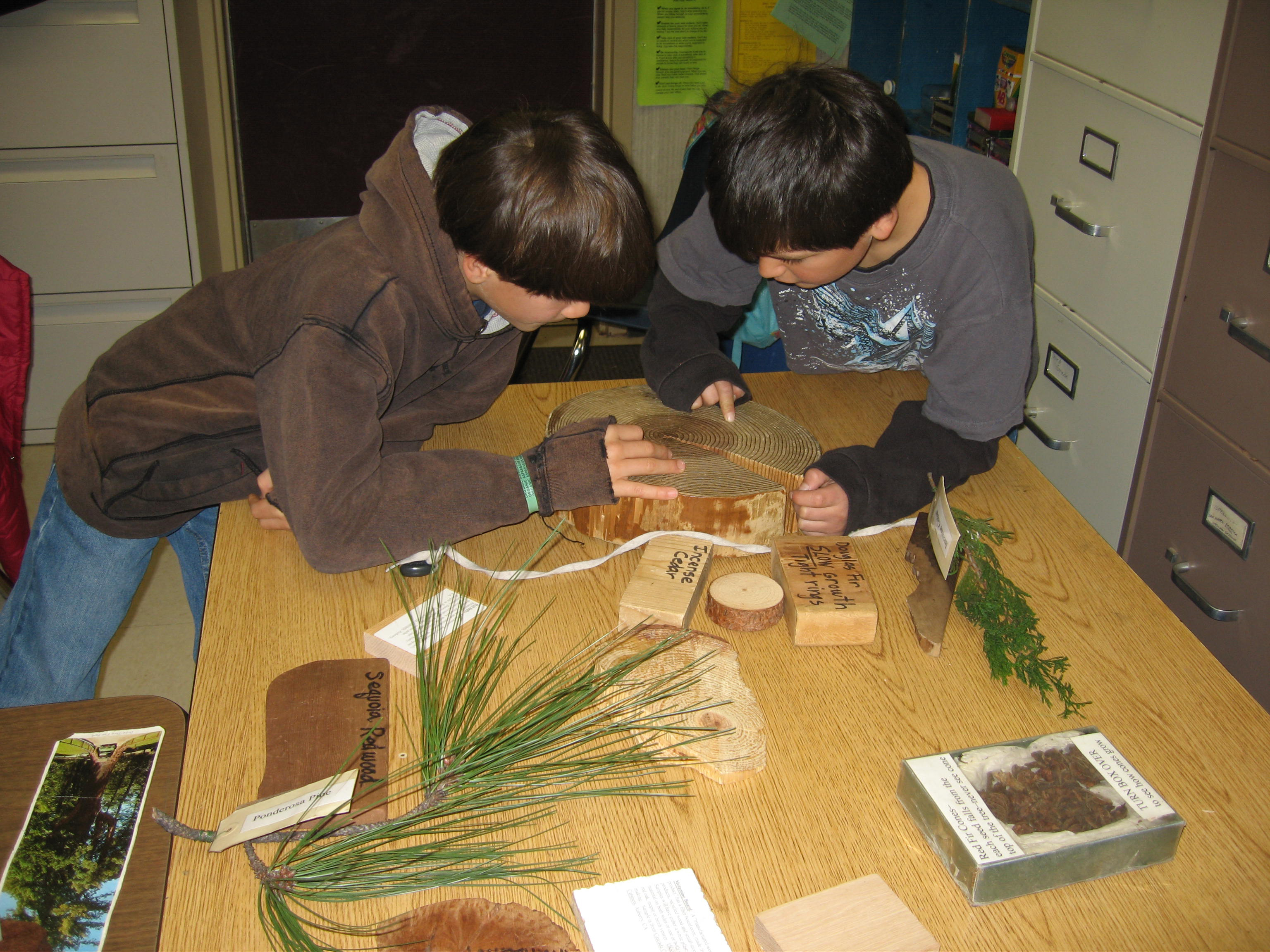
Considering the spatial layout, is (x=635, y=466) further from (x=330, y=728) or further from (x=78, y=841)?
(x=78, y=841)

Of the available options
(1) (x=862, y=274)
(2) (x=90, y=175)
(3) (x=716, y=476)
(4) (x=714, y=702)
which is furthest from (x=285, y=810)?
(2) (x=90, y=175)

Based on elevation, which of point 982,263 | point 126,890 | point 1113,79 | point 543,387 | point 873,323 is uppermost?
point 1113,79

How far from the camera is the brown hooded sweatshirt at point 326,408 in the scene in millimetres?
954

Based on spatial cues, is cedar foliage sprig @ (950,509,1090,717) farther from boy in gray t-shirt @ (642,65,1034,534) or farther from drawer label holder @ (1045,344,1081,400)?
drawer label holder @ (1045,344,1081,400)

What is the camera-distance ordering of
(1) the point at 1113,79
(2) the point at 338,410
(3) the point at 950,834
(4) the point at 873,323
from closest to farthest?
(3) the point at 950,834 → (2) the point at 338,410 → (4) the point at 873,323 → (1) the point at 1113,79

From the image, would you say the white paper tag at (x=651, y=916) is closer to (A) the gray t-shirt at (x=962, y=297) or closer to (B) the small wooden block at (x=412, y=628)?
(B) the small wooden block at (x=412, y=628)

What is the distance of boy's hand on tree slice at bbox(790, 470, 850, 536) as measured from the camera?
3.62 feet

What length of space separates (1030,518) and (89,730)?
1048mm

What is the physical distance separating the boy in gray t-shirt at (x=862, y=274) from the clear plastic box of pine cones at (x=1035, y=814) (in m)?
0.38

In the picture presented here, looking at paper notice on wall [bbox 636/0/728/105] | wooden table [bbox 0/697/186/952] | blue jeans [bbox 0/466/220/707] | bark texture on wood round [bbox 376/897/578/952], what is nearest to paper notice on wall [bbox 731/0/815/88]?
paper notice on wall [bbox 636/0/728/105]

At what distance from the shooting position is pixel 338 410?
94 cm

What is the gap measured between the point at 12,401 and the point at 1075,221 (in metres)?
1.86

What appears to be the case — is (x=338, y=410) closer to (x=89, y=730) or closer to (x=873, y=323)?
(x=89, y=730)

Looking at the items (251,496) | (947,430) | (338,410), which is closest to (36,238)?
(251,496)
